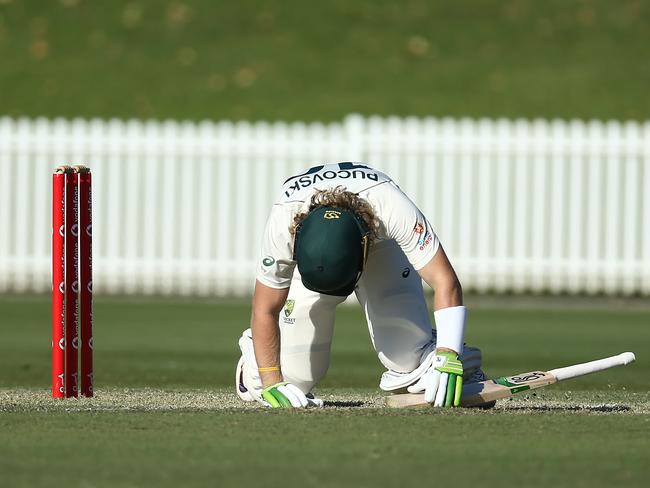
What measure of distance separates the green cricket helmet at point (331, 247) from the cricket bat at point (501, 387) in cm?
59

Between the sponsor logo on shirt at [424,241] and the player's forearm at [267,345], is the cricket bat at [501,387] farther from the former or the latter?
the sponsor logo on shirt at [424,241]

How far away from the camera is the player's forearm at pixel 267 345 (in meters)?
5.60

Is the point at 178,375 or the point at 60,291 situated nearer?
the point at 60,291

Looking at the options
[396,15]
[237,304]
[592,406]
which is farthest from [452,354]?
[396,15]

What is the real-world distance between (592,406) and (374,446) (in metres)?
1.75

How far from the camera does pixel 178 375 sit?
7.65 metres

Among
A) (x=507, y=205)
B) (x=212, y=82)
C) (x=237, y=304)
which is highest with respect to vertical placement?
(x=212, y=82)

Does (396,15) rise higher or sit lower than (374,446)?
higher

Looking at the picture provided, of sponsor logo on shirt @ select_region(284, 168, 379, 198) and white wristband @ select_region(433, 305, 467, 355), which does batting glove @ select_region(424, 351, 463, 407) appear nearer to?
white wristband @ select_region(433, 305, 467, 355)

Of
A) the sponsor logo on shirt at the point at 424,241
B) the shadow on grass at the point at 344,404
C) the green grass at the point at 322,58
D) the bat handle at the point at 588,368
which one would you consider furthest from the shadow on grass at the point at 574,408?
the green grass at the point at 322,58

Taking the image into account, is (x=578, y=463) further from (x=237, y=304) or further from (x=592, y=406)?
(x=237, y=304)

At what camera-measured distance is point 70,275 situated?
5.94 meters

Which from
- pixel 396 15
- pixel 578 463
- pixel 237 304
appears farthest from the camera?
pixel 396 15

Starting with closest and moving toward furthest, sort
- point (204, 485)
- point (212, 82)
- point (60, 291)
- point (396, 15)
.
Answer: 1. point (204, 485)
2. point (60, 291)
3. point (212, 82)
4. point (396, 15)
